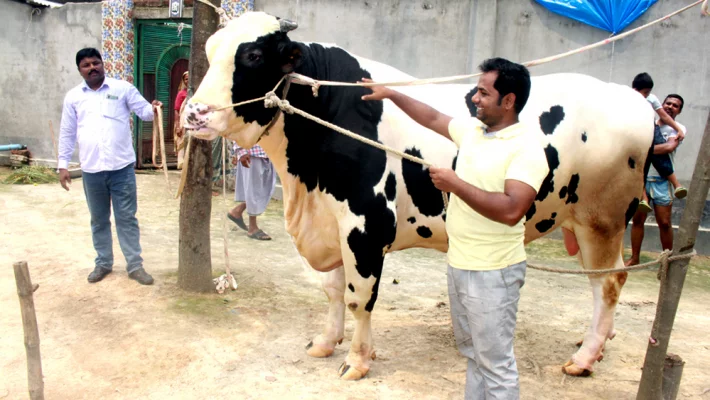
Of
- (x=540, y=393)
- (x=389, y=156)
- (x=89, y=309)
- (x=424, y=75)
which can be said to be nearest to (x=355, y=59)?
(x=389, y=156)

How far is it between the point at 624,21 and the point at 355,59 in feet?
17.8

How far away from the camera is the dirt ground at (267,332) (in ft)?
11.3

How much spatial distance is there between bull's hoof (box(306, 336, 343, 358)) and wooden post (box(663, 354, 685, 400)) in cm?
196

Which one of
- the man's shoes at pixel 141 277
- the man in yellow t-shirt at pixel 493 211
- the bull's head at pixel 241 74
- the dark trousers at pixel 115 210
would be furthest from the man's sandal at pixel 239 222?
the man in yellow t-shirt at pixel 493 211

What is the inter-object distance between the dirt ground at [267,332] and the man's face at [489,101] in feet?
5.75

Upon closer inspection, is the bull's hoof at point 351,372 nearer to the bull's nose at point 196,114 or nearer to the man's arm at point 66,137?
the bull's nose at point 196,114

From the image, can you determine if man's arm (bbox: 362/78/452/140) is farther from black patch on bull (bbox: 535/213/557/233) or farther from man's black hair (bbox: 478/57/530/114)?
black patch on bull (bbox: 535/213/557/233)

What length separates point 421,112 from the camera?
310 centimetres

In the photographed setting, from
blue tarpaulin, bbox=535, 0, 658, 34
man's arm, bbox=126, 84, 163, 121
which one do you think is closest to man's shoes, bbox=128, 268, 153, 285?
man's arm, bbox=126, 84, 163, 121

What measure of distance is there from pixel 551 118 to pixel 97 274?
383 cm

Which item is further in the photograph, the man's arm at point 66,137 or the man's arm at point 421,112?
the man's arm at point 66,137

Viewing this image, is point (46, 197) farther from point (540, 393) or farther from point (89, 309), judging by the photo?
point (540, 393)

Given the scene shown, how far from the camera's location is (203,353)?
376 centimetres

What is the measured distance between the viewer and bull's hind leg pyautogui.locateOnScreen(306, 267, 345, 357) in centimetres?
388
